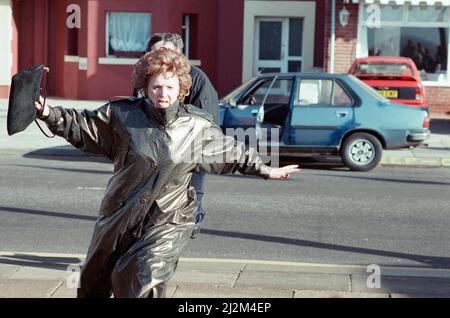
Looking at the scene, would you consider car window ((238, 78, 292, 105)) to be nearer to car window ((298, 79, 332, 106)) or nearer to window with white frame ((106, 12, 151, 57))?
car window ((298, 79, 332, 106))

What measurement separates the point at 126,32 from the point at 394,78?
10.3 metres

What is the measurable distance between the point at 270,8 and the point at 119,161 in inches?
868

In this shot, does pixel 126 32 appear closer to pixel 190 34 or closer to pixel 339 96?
pixel 190 34

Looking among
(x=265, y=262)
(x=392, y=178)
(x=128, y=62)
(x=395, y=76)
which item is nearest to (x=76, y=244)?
(x=265, y=262)

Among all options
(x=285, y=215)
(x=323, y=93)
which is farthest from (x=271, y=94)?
(x=285, y=215)

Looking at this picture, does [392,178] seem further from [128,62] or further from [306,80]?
[128,62]

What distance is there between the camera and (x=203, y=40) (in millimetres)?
27594

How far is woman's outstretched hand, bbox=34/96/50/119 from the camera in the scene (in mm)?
4930

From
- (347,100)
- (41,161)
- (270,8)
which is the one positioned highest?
(270,8)

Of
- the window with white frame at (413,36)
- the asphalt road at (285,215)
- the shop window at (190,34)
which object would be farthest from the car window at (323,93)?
the shop window at (190,34)

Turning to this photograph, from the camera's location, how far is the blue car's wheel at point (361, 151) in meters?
15.0

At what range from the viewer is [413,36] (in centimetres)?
2462

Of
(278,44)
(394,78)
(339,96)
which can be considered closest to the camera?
(339,96)

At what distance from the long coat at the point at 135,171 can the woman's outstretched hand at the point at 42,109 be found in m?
0.06
